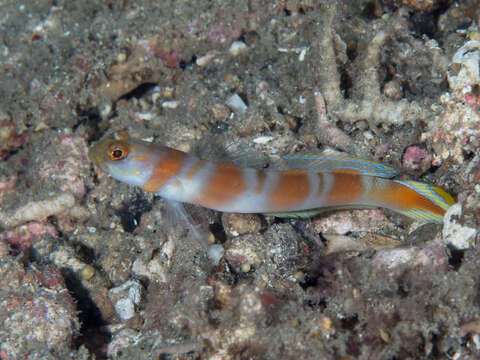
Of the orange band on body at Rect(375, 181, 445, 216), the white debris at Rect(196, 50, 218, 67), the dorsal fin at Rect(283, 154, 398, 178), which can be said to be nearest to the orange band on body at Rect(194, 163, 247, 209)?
the dorsal fin at Rect(283, 154, 398, 178)

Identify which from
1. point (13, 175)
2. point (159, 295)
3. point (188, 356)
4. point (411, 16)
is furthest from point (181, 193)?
point (411, 16)

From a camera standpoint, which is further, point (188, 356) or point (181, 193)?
point (181, 193)

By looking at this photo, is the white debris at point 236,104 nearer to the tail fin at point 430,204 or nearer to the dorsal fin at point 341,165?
the dorsal fin at point 341,165

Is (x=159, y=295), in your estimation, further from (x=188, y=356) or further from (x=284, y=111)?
(x=284, y=111)

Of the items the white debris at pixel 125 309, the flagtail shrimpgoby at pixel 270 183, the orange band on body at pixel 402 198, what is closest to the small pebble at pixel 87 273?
the white debris at pixel 125 309

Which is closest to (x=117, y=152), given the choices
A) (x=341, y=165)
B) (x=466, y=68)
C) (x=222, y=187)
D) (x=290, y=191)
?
(x=222, y=187)

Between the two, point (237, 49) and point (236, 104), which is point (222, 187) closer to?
point (236, 104)
